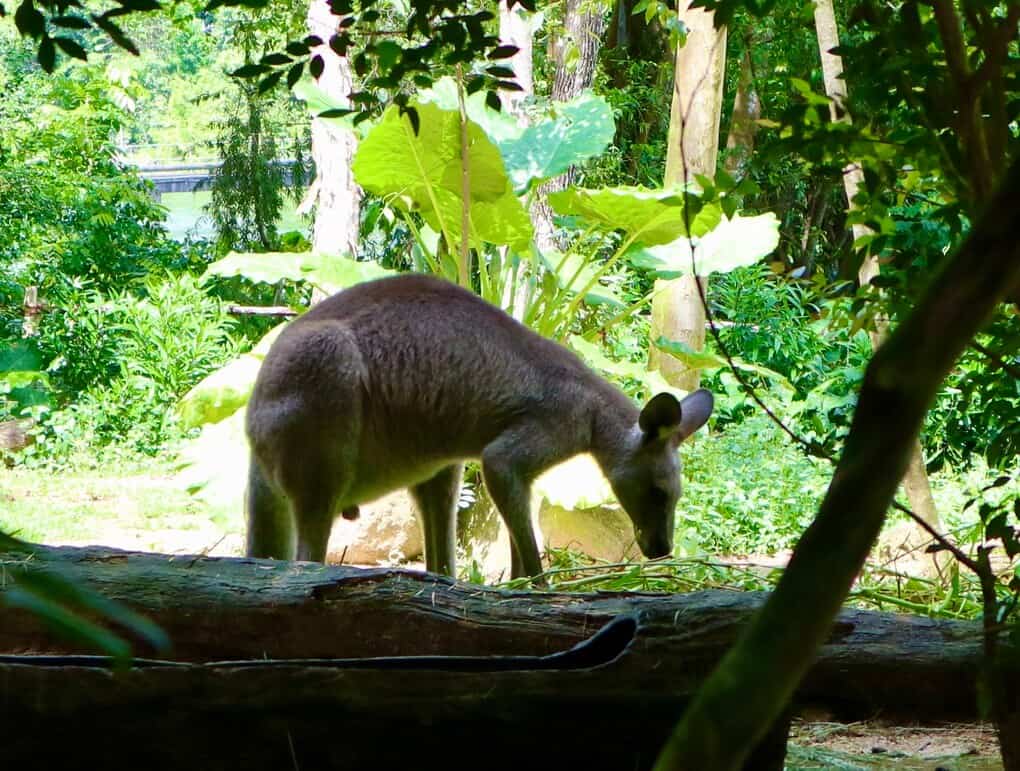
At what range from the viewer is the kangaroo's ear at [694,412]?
5.77 metres

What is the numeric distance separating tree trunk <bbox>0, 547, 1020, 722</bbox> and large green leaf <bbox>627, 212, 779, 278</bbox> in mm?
4993

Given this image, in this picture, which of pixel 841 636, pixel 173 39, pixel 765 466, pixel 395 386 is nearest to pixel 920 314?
pixel 841 636

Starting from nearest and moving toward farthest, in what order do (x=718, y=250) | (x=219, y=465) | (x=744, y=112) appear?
(x=219, y=465)
(x=718, y=250)
(x=744, y=112)

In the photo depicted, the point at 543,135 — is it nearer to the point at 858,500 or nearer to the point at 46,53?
the point at 46,53

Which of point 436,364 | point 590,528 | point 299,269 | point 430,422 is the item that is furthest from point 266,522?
point 590,528

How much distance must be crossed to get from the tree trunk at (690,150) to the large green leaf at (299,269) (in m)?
2.29

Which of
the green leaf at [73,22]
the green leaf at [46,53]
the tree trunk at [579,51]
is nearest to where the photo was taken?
the green leaf at [73,22]

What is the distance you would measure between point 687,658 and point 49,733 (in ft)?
4.57

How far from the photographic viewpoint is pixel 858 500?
3.36 ft

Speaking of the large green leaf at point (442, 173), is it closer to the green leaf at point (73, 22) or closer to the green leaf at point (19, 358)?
the green leaf at point (73, 22)

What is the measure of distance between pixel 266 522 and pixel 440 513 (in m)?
0.90

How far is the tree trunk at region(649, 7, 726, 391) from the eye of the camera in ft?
29.0

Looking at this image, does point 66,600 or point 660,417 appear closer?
point 66,600

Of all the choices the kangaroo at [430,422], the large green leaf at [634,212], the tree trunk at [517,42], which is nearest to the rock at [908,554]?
the kangaroo at [430,422]
